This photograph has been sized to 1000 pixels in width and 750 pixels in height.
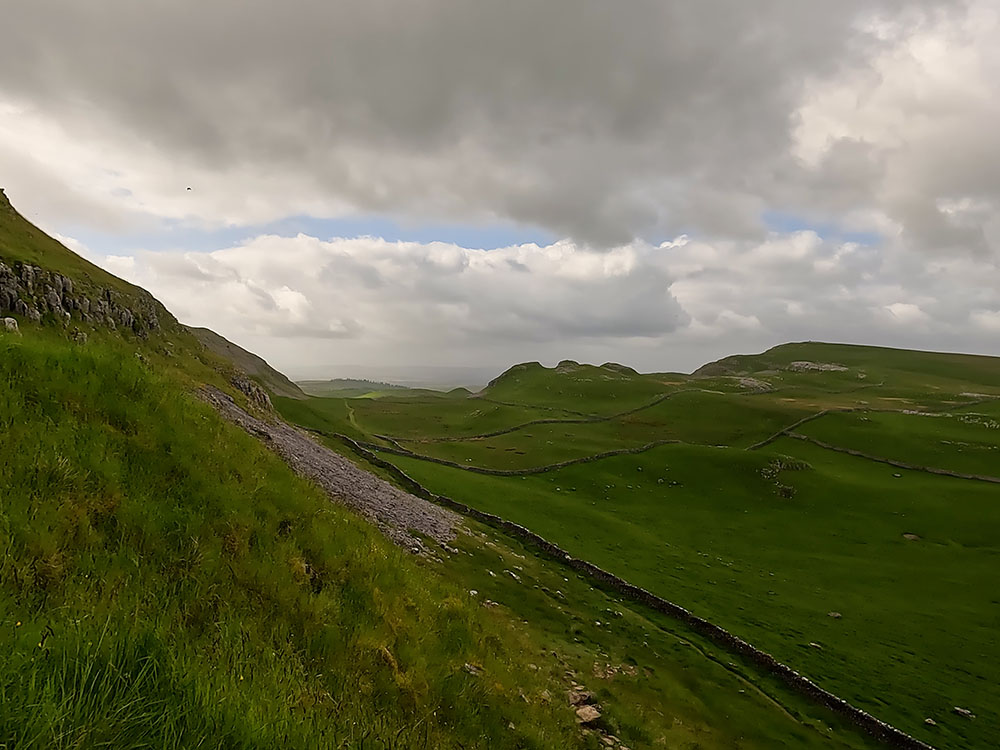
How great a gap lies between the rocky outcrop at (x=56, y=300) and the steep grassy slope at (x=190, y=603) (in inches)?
1260

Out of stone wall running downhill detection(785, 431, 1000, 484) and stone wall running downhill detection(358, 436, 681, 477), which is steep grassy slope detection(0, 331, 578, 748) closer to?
stone wall running downhill detection(358, 436, 681, 477)

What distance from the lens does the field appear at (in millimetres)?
33469

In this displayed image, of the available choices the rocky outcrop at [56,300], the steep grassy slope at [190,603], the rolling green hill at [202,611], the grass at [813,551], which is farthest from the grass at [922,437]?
the rocky outcrop at [56,300]

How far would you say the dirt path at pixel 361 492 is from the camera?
31.9 metres

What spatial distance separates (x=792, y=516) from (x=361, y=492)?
5853 cm

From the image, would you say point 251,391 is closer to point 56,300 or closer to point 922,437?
point 56,300

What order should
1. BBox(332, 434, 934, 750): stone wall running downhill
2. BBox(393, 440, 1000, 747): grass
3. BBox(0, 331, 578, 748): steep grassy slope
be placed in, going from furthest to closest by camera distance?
BBox(393, 440, 1000, 747): grass
BBox(332, 434, 934, 750): stone wall running downhill
BBox(0, 331, 578, 748): steep grassy slope

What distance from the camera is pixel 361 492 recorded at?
37.1 meters

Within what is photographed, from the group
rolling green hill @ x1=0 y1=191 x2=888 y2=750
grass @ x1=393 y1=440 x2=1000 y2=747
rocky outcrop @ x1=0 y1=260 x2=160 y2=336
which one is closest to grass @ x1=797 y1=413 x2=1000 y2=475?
grass @ x1=393 y1=440 x2=1000 y2=747

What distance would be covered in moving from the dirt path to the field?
42.7ft

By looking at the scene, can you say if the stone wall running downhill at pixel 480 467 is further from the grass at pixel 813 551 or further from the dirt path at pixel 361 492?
the dirt path at pixel 361 492

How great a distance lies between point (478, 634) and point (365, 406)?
5869 inches

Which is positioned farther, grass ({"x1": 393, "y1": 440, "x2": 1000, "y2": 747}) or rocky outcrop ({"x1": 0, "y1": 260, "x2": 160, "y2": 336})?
rocky outcrop ({"x1": 0, "y1": 260, "x2": 160, "y2": 336})

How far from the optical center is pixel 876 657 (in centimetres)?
3347
